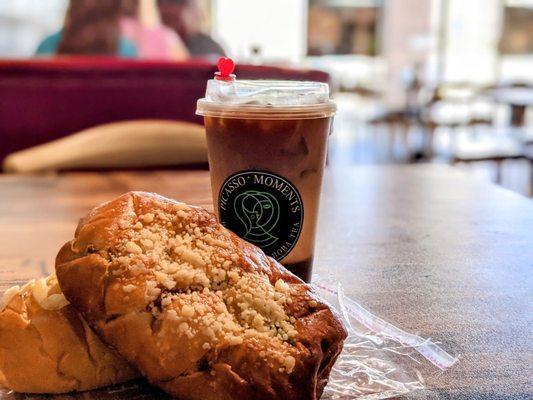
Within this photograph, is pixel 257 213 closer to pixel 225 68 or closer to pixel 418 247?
pixel 225 68

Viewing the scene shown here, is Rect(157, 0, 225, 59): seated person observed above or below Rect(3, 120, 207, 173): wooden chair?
above

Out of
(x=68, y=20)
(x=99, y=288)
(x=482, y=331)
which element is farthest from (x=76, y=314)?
(x=68, y=20)

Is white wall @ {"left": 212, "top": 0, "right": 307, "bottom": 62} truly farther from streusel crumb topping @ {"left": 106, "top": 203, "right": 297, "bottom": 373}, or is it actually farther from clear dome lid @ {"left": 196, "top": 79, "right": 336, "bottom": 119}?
streusel crumb topping @ {"left": 106, "top": 203, "right": 297, "bottom": 373}

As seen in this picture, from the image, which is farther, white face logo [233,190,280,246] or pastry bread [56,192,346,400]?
white face logo [233,190,280,246]

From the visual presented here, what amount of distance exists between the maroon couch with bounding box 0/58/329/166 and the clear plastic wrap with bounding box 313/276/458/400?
187cm

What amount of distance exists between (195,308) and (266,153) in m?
0.30

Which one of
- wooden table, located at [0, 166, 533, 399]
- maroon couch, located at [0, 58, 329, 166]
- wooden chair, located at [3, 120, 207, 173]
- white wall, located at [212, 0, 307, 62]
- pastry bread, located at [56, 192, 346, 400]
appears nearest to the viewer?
pastry bread, located at [56, 192, 346, 400]

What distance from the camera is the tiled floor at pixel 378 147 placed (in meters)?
6.19

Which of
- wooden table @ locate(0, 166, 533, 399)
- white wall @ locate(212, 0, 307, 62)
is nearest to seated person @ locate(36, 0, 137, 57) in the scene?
white wall @ locate(212, 0, 307, 62)

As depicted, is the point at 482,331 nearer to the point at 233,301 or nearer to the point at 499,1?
the point at 233,301

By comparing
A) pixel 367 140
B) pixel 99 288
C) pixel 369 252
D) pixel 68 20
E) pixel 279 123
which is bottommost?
pixel 367 140

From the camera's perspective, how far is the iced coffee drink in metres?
0.83

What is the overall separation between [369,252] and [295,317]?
0.51 metres

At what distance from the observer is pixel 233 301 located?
618 mm
